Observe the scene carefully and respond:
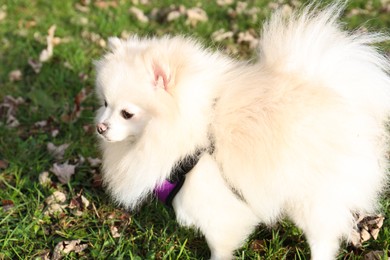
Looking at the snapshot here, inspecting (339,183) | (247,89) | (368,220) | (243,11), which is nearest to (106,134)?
(247,89)

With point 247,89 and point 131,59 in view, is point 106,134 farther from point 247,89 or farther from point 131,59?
point 247,89

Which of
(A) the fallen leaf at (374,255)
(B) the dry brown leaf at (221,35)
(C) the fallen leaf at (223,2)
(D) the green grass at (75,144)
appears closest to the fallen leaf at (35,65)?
(D) the green grass at (75,144)

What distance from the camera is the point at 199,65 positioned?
213 cm

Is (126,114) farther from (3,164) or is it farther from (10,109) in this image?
(10,109)

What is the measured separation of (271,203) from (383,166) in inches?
22.8

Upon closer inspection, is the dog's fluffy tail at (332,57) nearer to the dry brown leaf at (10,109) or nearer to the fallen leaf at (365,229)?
the fallen leaf at (365,229)

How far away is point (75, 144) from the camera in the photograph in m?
3.56

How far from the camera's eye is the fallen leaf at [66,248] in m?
2.65

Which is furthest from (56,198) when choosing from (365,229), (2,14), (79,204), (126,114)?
(2,14)

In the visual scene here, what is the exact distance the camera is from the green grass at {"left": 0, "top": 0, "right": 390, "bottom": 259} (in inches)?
106

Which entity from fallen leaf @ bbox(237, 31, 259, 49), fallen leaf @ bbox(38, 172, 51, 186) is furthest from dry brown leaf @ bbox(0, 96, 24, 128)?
fallen leaf @ bbox(237, 31, 259, 49)

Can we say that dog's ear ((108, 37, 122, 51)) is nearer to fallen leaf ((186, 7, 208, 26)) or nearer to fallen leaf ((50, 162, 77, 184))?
fallen leaf ((50, 162, 77, 184))

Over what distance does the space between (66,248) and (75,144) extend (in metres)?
1.06

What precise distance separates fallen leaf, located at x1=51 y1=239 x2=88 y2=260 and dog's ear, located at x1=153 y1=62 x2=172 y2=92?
1157 mm
